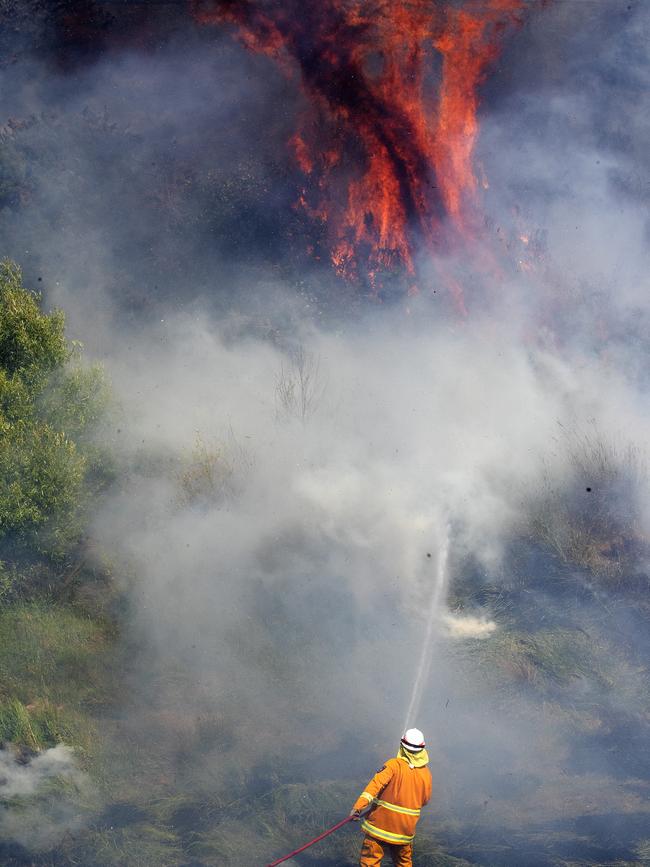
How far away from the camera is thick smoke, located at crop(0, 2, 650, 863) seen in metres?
14.1

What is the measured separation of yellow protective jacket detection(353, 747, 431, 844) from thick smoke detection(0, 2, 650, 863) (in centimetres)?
232

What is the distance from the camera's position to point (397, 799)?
374 inches

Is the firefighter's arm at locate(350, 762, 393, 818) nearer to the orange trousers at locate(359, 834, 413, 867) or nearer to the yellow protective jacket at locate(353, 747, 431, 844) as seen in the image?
the yellow protective jacket at locate(353, 747, 431, 844)

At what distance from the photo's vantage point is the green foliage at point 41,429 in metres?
15.2

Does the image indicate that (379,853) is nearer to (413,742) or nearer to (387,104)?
(413,742)

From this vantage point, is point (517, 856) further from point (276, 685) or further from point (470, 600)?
point (470, 600)

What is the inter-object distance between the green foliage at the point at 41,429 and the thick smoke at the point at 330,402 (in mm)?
1122

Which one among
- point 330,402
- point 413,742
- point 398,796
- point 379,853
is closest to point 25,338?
point 330,402

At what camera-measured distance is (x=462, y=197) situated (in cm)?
2533

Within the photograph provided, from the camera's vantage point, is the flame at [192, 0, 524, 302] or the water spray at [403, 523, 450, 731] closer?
the water spray at [403, 523, 450, 731]

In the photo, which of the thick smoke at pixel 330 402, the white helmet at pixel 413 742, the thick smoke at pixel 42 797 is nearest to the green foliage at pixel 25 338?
the thick smoke at pixel 330 402

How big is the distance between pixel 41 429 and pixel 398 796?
9635mm

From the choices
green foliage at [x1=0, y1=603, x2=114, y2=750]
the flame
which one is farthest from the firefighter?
the flame

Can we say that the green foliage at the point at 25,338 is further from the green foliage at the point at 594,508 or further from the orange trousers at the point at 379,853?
the green foliage at the point at 594,508
